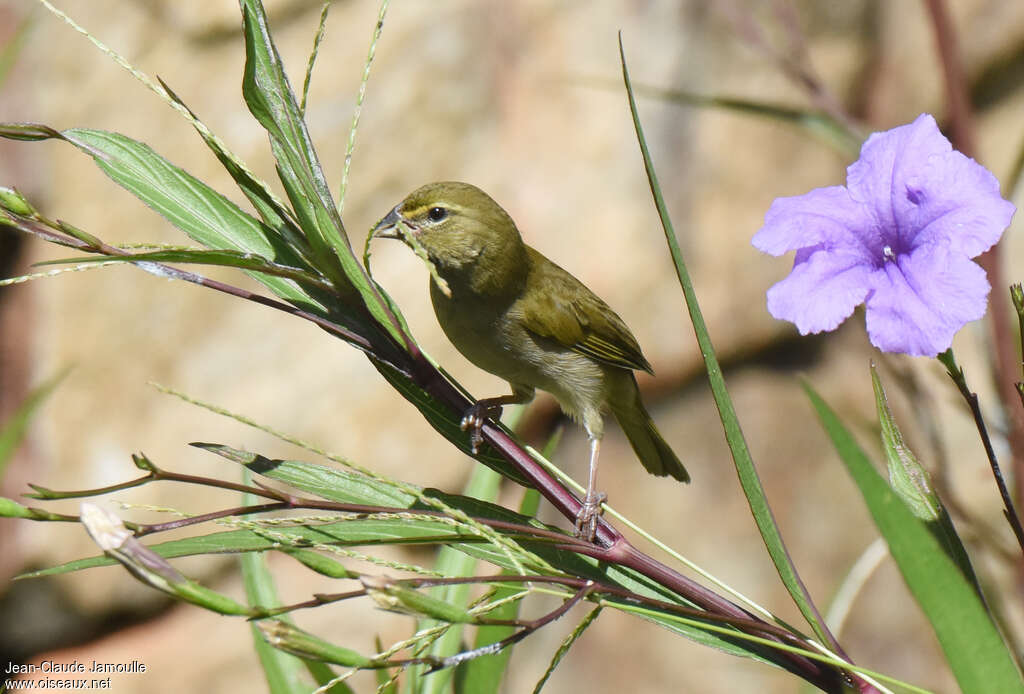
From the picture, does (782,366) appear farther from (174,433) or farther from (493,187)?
(174,433)

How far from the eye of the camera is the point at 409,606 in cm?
86

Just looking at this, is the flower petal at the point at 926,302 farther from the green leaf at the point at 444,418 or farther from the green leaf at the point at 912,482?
the green leaf at the point at 444,418

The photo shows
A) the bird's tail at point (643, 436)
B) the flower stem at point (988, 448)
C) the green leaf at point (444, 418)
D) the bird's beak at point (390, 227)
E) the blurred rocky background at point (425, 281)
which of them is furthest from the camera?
the blurred rocky background at point (425, 281)

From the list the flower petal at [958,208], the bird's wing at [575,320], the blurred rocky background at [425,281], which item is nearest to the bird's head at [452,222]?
the bird's wing at [575,320]

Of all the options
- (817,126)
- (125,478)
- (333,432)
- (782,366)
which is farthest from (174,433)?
(817,126)

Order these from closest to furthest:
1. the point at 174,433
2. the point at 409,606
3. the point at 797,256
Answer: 1. the point at 409,606
2. the point at 797,256
3. the point at 174,433

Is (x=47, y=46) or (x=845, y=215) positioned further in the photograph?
(x=47, y=46)

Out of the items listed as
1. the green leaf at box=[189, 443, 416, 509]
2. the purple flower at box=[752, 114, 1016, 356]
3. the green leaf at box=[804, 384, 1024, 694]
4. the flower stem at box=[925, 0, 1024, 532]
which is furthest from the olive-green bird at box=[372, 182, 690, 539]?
the green leaf at box=[804, 384, 1024, 694]

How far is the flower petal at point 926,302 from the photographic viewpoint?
104 cm

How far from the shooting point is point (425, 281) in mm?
5793

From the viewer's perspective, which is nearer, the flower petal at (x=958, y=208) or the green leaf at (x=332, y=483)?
the flower petal at (x=958, y=208)

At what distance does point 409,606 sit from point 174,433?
5.24m

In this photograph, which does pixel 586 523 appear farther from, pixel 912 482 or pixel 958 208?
pixel 958 208

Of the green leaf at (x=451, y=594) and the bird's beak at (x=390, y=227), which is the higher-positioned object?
the bird's beak at (x=390, y=227)
